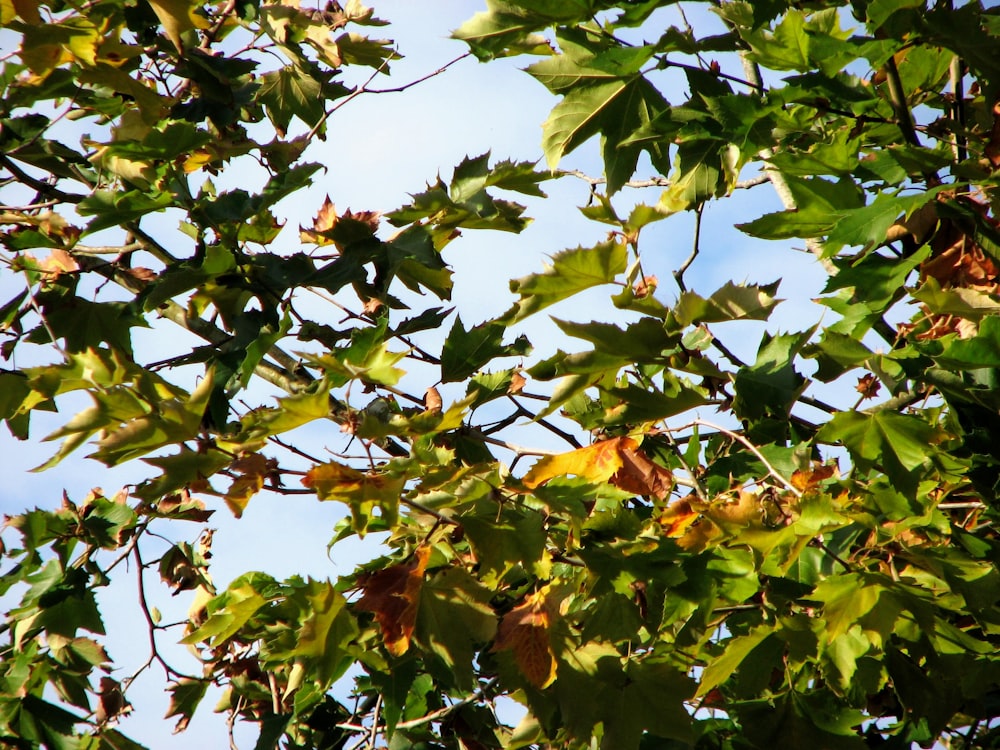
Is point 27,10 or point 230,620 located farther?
point 27,10

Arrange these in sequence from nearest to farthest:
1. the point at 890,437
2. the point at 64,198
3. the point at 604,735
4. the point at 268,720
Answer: the point at 890,437
the point at 604,735
the point at 64,198
the point at 268,720

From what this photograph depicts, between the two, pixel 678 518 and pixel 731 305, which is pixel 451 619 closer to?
pixel 678 518

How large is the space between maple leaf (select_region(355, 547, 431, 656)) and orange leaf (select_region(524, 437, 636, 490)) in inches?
9.9

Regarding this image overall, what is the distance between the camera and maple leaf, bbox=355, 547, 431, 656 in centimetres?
154

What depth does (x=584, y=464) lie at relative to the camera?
69.1 inches

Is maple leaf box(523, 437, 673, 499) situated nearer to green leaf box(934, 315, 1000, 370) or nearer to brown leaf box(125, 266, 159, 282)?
green leaf box(934, 315, 1000, 370)

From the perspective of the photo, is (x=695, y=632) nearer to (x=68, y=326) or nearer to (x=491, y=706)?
(x=491, y=706)

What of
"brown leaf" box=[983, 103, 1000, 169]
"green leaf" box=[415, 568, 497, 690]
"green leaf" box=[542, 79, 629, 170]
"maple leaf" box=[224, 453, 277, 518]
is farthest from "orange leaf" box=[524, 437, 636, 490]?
"brown leaf" box=[983, 103, 1000, 169]

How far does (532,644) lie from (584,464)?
1.19 feet

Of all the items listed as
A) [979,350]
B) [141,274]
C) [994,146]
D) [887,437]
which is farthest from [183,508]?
[994,146]

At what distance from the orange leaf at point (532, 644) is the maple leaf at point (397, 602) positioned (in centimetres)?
19

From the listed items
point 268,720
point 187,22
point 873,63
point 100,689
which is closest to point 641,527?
point 873,63

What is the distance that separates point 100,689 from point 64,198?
1.70m

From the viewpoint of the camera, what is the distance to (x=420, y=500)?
1.50 m
